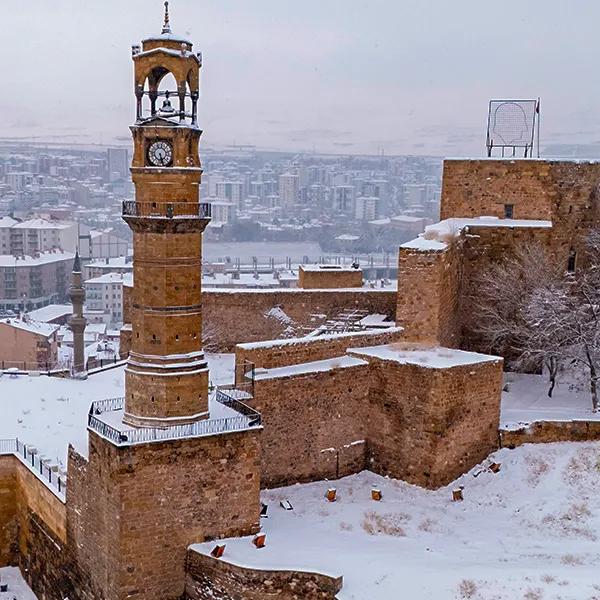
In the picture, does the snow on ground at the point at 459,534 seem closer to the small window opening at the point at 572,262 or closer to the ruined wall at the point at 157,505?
the ruined wall at the point at 157,505

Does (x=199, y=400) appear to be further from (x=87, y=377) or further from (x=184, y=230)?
(x=87, y=377)

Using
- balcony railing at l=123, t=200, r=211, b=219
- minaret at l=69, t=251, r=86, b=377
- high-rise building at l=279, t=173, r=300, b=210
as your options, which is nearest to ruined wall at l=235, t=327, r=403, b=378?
balcony railing at l=123, t=200, r=211, b=219

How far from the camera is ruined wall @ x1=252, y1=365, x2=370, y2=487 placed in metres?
18.4

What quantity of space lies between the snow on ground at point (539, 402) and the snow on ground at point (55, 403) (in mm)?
8246

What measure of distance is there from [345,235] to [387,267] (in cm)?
3675

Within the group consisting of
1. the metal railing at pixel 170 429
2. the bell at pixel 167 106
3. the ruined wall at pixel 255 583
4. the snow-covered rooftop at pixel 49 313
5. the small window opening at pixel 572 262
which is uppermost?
the bell at pixel 167 106

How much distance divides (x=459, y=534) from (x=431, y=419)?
119 inches

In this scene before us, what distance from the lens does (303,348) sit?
19656 millimetres

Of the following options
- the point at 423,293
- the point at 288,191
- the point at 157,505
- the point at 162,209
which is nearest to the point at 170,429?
the point at 157,505

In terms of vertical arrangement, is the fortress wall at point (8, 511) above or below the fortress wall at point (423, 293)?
below

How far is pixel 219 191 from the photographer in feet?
609

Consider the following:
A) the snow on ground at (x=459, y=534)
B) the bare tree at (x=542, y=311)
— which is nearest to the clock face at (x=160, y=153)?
the snow on ground at (x=459, y=534)

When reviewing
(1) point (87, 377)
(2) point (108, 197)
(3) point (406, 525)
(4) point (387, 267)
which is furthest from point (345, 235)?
(3) point (406, 525)

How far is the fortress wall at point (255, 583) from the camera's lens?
14078mm
